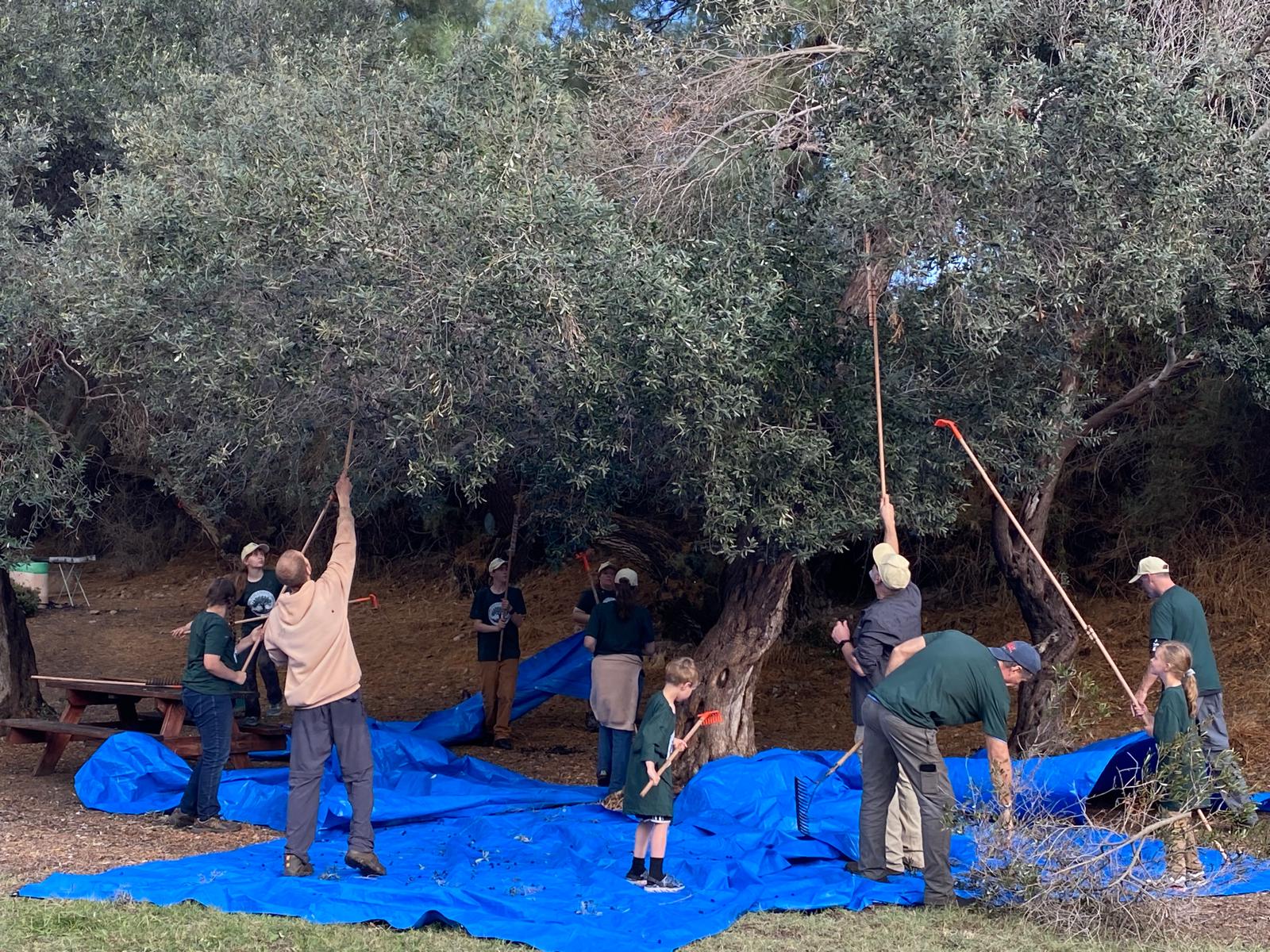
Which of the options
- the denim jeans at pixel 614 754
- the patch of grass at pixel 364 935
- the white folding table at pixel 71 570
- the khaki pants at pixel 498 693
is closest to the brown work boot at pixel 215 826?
the patch of grass at pixel 364 935

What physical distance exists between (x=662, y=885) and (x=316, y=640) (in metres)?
2.15

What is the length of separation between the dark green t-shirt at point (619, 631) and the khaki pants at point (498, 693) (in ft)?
6.70

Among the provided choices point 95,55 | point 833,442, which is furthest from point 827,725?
point 95,55

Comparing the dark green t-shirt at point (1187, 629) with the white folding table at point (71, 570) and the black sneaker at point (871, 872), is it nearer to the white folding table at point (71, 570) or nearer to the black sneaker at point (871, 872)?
the black sneaker at point (871, 872)

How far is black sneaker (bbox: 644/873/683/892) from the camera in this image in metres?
6.37

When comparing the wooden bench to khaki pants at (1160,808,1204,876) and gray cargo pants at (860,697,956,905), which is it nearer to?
gray cargo pants at (860,697,956,905)

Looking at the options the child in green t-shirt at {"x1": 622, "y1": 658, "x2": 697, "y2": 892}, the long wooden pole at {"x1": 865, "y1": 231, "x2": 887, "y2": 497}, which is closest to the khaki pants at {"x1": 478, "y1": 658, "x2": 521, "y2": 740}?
the child in green t-shirt at {"x1": 622, "y1": 658, "x2": 697, "y2": 892}

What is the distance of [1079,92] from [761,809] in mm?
4431

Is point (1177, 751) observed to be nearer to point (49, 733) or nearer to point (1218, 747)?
point (1218, 747)

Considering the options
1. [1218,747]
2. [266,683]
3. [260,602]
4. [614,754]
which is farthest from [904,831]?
[266,683]

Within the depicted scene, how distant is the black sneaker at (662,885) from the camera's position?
637 cm

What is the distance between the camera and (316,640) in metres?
6.61

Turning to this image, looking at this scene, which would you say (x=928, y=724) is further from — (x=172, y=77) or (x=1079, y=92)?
(x=172, y=77)

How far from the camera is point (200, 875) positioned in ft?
20.8
